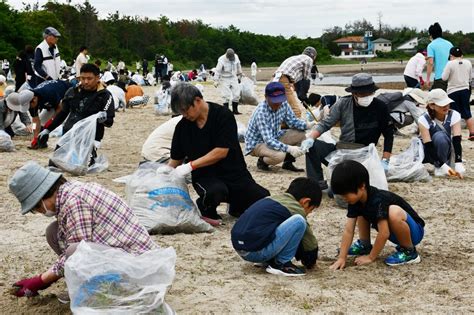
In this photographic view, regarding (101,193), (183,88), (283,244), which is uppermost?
(183,88)

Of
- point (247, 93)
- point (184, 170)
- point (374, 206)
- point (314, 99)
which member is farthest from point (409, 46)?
point (374, 206)

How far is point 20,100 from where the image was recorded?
8.81 metres

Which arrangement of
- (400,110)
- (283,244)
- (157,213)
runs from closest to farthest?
(283,244), (157,213), (400,110)

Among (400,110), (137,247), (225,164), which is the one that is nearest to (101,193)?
(137,247)

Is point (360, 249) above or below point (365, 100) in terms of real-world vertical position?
below

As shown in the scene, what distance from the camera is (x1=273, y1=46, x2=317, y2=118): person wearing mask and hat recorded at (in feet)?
31.6

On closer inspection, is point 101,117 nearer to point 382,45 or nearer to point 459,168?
point 459,168

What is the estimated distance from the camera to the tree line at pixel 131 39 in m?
44.9

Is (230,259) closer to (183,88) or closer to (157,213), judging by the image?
(157,213)

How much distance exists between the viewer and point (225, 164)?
5.32 meters

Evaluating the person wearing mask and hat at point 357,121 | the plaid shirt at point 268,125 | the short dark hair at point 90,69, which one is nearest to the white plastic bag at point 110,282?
the person wearing mask and hat at point 357,121

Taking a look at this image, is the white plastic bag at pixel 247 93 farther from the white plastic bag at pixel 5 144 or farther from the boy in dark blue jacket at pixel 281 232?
the boy in dark blue jacket at pixel 281 232

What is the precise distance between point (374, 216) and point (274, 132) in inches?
121

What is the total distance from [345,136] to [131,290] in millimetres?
3479
